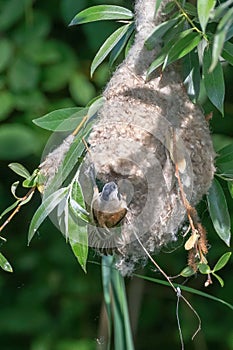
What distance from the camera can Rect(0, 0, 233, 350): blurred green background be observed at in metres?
1.90

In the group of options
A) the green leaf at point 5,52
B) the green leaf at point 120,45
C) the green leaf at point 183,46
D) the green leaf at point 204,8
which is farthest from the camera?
the green leaf at point 5,52

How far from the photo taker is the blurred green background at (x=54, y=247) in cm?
190

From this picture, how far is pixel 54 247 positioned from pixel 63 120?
3.27 feet

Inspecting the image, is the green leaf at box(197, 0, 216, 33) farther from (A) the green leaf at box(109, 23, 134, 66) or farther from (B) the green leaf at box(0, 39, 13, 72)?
(B) the green leaf at box(0, 39, 13, 72)

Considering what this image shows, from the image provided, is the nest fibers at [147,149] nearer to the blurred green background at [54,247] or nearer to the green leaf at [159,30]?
the green leaf at [159,30]

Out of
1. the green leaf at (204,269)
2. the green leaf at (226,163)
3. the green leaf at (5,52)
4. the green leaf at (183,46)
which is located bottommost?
the green leaf at (5,52)

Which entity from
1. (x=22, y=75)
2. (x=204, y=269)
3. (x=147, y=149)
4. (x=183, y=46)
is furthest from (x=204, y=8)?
(x=22, y=75)

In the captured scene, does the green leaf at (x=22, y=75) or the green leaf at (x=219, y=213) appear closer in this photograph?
the green leaf at (x=219, y=213)

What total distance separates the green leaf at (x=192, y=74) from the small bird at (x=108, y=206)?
188mm

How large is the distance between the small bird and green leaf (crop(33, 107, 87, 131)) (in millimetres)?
124

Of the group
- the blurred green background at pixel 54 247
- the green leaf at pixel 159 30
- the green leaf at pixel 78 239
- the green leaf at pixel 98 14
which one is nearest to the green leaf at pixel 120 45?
the green leaf at pixel 98 14

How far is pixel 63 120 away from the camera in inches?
43.5

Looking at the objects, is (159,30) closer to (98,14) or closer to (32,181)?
(98,14)

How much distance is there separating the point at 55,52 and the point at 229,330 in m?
0.76
